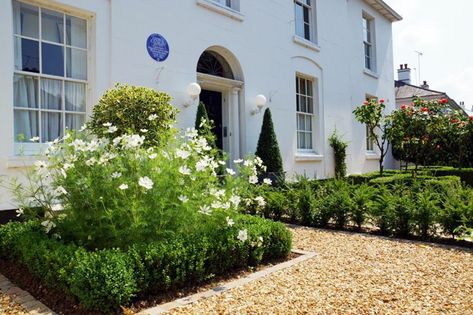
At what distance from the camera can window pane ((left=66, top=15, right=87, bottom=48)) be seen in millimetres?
6266

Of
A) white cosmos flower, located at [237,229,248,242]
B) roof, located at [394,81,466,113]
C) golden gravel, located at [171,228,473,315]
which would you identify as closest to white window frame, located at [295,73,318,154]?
golden gravel, located at [171,228,473,315]

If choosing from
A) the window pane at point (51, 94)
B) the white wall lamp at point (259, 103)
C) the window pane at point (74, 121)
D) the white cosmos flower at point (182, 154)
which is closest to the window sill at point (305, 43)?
the white wall lamp at point (259, 103)

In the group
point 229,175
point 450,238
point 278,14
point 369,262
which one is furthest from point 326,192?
point 278,14

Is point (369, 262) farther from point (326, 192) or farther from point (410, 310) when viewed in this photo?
point (326, 192)

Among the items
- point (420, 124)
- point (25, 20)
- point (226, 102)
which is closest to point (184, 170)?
point (25, 20)

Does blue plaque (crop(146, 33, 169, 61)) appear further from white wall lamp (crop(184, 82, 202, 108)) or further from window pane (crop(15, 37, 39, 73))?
window pane (crop(15, 37, 39, 73))

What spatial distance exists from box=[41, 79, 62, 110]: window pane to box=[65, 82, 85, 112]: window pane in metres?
0.13

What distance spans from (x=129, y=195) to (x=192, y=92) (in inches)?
172

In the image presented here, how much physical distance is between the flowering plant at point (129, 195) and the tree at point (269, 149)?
4.87 metres

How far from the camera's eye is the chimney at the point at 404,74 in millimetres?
30939

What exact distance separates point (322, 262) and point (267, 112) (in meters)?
5.36

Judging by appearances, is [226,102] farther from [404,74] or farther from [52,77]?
[404,74]

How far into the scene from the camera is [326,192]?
7117 mm

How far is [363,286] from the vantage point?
12.2 feet
